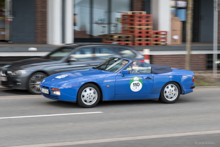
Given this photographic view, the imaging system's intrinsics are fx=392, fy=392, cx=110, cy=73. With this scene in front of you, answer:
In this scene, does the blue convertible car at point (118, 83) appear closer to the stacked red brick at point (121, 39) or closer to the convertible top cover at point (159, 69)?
the convertible top cover at point (159, 69)

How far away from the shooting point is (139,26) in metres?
17.7

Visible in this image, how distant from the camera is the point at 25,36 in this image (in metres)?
19.3

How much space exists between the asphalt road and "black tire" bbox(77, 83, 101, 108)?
15cm

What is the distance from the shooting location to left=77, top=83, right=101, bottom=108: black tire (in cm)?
905

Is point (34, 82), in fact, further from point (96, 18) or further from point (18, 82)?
point (96, 18)

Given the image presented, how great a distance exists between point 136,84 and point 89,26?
469 inches

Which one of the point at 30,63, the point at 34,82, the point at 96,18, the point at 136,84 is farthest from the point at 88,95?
the point at 96,18

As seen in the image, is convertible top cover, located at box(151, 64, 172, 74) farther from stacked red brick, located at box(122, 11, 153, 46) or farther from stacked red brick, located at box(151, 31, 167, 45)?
stacked red brick, located at box(151, 31, 167, 45)

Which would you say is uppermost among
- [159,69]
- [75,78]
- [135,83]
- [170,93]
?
[159,69]

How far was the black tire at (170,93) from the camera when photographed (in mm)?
10055

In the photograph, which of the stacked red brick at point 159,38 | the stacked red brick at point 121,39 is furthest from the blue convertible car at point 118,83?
the stacked red brick at point 159,38

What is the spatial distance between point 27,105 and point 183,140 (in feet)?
14.9

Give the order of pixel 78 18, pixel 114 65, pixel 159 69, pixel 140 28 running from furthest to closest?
pixel 78 18 < pixel 140 28 < pixel 159 69 < pixel 114 65

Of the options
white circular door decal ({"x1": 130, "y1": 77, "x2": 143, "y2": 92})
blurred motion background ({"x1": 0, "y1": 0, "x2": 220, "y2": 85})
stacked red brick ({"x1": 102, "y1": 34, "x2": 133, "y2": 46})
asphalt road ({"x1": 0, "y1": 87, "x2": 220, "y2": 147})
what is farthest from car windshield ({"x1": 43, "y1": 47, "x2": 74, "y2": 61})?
stacked red brick ({"x1": 102, "y1": 34, "x2": 133, "y2": 46})
